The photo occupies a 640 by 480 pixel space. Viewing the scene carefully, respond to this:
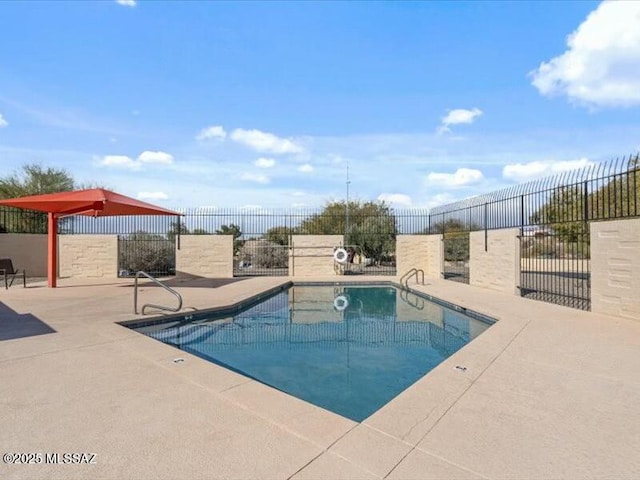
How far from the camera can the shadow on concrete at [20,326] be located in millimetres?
5035

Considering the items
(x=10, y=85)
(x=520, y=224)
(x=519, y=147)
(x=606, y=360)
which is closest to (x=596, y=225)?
(x=520, y=224)

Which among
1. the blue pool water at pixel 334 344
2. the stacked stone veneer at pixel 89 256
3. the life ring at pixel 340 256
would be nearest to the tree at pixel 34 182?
the stacked stone veneer at pixel 89 256

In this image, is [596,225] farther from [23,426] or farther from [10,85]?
[10,85]

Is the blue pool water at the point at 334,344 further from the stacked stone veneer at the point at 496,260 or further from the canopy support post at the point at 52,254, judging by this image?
the canopy support post at the point at 52,254

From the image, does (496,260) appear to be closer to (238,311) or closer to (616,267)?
(616,267)

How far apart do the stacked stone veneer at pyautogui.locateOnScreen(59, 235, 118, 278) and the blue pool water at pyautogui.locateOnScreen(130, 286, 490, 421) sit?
7445 millimetres

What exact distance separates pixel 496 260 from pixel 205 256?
10.1 m

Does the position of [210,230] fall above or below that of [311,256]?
above

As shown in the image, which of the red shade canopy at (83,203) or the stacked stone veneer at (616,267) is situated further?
the red shade canopy at (83,203)

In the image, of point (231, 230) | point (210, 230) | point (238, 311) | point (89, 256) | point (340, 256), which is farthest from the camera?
point (231, 230)

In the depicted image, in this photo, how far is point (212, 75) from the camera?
1126 cm

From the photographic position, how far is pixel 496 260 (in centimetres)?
1054

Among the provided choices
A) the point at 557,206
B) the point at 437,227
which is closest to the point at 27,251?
the point at 437,227

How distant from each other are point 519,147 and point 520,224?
5.76 meters
